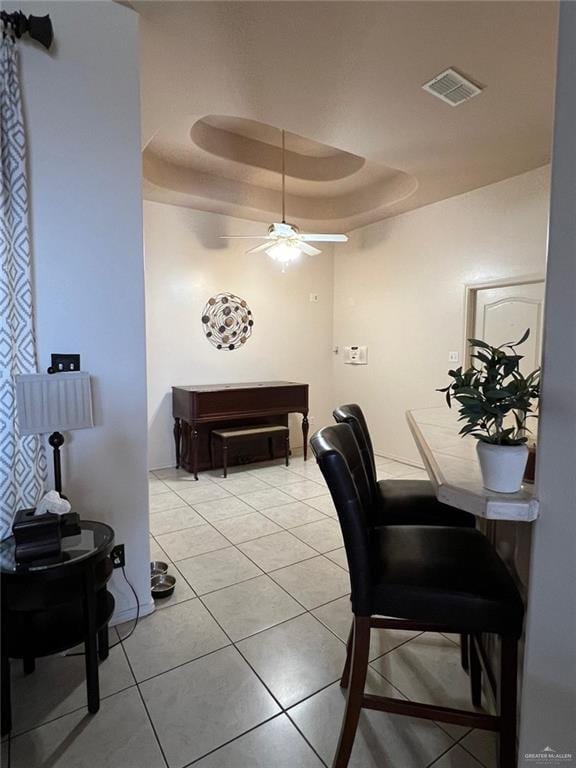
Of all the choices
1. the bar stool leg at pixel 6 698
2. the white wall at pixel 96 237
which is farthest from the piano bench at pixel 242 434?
the bar stool leg at pixel 6 698

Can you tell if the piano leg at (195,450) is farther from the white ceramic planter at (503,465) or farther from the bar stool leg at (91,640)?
the white ceramic planter at (503,465)

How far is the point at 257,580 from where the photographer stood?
2.37 metres

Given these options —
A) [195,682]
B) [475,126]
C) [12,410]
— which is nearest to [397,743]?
[195,682]

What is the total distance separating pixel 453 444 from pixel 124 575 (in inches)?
68.0

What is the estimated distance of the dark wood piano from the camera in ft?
13.9

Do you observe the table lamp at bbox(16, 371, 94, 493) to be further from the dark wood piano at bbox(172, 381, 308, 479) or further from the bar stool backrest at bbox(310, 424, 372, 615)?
the dark wood piano at bbox(172, 381, 308, 479)

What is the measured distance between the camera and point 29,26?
1.61 m

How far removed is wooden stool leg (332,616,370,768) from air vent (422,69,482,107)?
2851 millimetres

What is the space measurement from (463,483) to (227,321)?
4.07 metres

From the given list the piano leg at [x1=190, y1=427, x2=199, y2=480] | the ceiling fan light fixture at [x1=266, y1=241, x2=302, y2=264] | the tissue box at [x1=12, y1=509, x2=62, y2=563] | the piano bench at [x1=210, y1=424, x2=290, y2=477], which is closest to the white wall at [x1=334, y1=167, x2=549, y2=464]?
the piano bench at [x1=210, y1=424, x2=290, y2=477]

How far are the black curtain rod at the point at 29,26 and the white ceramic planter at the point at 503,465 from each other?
2289mm

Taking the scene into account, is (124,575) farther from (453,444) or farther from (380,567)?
(453,444)

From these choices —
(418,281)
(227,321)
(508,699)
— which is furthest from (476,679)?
(227,321)

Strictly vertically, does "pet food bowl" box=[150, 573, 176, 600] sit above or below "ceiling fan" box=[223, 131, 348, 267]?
below
